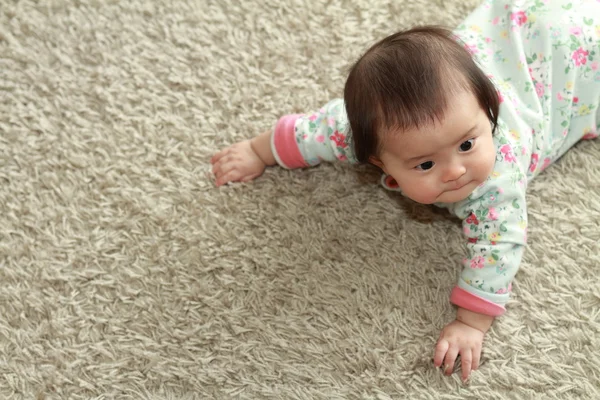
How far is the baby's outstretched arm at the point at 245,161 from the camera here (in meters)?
Result: 1.14

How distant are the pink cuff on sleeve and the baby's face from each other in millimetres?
152

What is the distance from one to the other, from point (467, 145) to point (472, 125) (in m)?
0.04

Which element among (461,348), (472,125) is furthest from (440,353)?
(472,125)

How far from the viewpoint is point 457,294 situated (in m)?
1.01

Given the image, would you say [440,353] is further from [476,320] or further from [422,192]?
[422,192]

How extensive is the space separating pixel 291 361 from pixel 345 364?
0.08m

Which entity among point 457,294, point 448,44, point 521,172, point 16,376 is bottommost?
point 16,376

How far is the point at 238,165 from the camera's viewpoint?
114 cm

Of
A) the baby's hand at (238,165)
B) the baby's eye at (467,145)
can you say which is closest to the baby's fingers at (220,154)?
the baby's hand at (238,165)

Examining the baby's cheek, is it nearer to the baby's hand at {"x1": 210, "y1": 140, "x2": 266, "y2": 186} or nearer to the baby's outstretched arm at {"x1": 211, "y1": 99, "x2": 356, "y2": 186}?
the baby's outstretched arm at {"x1": 211, "y1": 99, "x2": 356, "y2": 186}

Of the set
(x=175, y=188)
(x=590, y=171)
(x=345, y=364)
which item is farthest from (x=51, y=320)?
(x=590, y=171)

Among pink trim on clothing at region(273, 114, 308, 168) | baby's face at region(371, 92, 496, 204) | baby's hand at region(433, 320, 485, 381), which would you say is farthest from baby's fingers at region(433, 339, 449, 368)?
pink trim on clothing at region(273, 114, 308, 168)

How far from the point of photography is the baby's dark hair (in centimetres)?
85

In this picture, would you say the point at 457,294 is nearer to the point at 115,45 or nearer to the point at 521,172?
the point at 521,172
